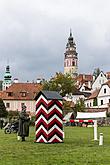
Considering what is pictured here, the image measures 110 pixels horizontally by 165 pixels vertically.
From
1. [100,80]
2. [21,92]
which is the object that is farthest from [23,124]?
[100,80]

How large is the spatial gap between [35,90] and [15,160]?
344 feet

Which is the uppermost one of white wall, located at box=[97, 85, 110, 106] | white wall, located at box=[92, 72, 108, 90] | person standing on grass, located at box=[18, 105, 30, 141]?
white wall, located at box=[92, 72, 108, 90]

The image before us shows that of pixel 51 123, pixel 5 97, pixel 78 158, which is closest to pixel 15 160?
pixel 78 158

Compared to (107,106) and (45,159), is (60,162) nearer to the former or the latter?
(45,159)

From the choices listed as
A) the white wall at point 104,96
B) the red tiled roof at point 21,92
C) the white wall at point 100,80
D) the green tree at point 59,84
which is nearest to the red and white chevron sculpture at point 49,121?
the green tree at point 59,84

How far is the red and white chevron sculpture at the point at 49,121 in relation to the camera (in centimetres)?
2097

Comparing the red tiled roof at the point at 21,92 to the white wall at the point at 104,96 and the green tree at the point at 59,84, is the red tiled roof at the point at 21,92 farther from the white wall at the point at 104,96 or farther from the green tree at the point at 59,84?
the green tree at the point at 59,84

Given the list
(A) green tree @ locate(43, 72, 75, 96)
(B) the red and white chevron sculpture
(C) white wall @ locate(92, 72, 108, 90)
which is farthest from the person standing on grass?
(C) white wall @ locate(92, 72, 108, 90)

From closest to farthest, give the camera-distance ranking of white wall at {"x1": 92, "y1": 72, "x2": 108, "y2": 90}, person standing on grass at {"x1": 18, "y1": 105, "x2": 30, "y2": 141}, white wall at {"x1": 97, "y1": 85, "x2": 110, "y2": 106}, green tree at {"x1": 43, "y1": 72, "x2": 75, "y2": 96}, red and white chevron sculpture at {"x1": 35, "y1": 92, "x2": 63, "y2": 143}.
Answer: red and white chevron sculpture at {"x1": 35, "y1": 92, "x2": 63, "y2": 143}, person standing on grass at {"x1": 18, "y1": 105, "x2": 30, "y2": 141}, green tree at {"x1": 43, "y1": 72, "x2": 75, "y2": 96}, white wall at {"x1": 97, "y1": 85, "x2": 110, "y2": 106}, white wall at {"x1": 92, "y1": 72, "x2": 108, "y2": 90}

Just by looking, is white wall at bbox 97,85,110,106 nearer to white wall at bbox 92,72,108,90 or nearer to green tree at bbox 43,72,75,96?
green tree at bbox 43,72,75,96

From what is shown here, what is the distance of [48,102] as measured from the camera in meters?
Result: 21.2

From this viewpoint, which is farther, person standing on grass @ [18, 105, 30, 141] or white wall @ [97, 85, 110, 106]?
white wall @ [97, 85, 110, 106]

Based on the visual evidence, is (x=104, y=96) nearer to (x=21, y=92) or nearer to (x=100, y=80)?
(x=21, y=92)

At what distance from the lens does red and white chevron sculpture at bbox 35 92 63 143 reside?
21.0 metres
